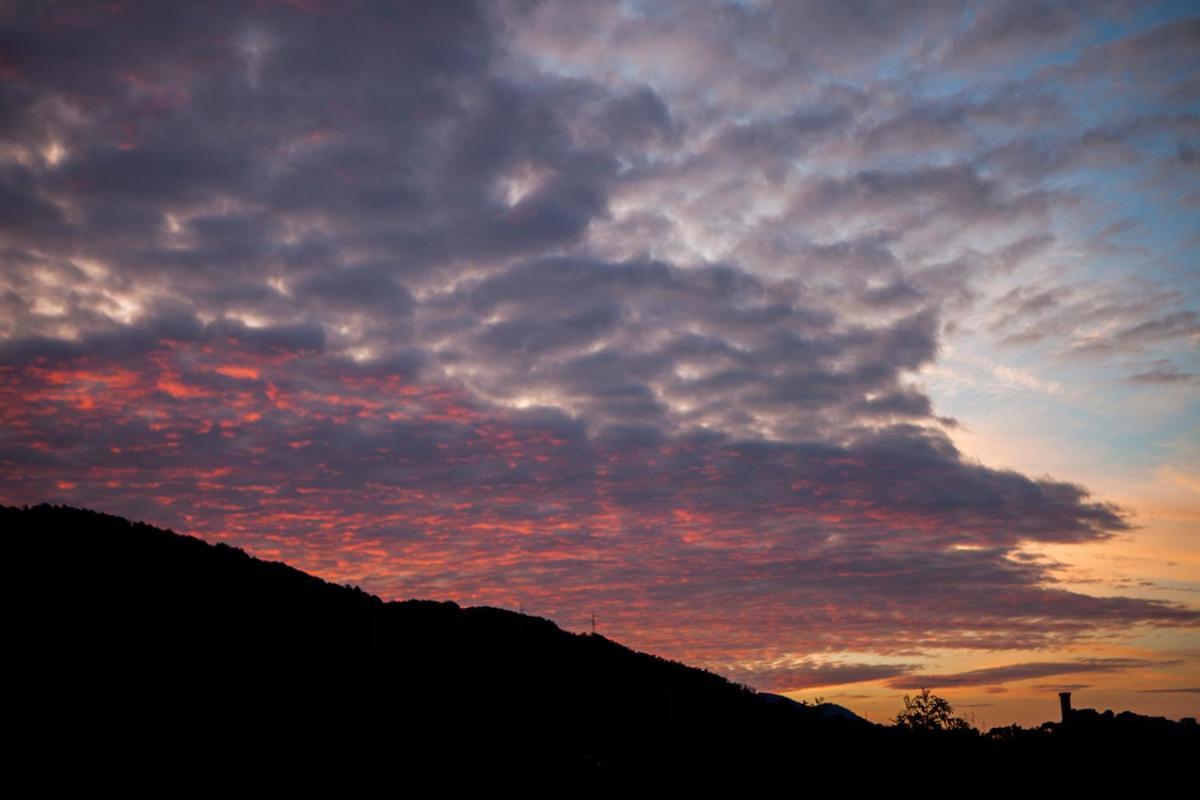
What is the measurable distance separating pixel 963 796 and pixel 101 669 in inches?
1237

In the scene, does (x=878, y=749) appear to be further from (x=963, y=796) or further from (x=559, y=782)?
(x=559, y=782)

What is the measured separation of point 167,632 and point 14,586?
5.64 meters

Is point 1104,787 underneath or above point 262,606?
underneath

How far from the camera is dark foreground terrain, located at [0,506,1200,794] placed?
91.0 ft

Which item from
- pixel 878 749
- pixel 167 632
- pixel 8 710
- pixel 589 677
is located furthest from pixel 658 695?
pixel 8 710

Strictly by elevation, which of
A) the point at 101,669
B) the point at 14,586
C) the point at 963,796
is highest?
the point at 14,586

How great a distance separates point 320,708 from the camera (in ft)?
110

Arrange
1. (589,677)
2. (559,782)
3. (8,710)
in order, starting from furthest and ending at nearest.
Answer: (589,677) → (559,782) → (8,710)

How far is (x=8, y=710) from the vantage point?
26.2 metres

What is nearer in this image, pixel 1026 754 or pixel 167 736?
pixel 167 736

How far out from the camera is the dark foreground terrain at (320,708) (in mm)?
27750

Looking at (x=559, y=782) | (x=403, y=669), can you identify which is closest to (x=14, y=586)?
(x=403, y=669)

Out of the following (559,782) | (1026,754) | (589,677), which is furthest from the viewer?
(589,677)

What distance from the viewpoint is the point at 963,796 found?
34000 mm
